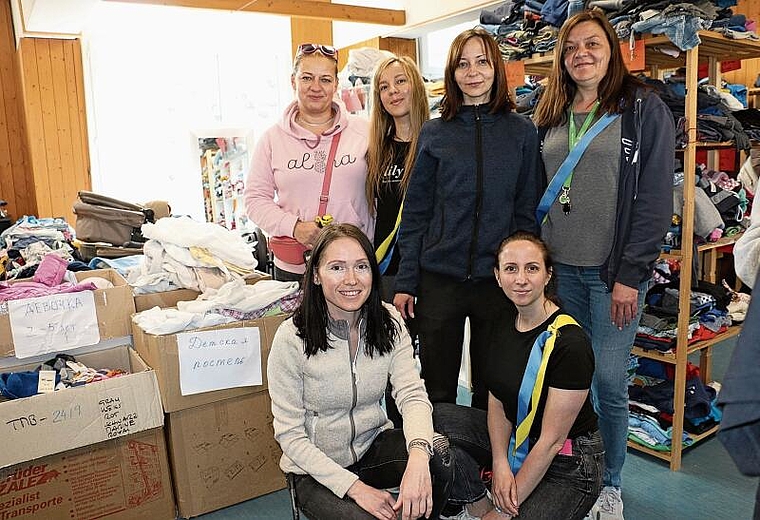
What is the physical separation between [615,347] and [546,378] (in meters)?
0.51

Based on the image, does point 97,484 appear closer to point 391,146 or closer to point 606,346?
point 391,146

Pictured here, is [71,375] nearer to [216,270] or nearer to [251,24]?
[216,270]

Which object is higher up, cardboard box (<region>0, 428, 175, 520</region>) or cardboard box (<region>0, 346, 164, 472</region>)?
cardboard box (<region>0, 346, 164, 472</region>)

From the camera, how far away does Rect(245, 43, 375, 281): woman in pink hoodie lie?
2221 millimetres

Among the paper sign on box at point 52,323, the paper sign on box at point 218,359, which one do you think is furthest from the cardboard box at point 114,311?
the paper sign on box at point 218,359

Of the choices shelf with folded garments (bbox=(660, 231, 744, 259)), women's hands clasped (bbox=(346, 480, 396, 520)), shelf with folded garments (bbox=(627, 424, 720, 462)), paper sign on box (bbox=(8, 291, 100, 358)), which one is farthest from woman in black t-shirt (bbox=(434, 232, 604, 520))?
paper sign on box (bbox=(8, 291, 100, 358))

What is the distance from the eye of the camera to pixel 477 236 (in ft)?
6.29

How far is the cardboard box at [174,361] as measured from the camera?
212cm

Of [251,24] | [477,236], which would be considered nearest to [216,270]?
[477,236]

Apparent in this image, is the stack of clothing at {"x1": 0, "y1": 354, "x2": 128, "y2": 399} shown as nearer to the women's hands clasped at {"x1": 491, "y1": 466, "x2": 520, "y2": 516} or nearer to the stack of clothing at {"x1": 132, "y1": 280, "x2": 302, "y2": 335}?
the stack of clothing at {"x1": 132, "y1": 280, "x2": 302, "y2": 335}

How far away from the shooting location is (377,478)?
5.52 feet

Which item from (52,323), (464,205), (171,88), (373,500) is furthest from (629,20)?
(171,88)

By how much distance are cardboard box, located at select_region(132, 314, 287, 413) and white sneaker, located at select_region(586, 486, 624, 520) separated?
4.01ft

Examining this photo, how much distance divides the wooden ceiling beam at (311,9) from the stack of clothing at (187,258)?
2.99 metres
